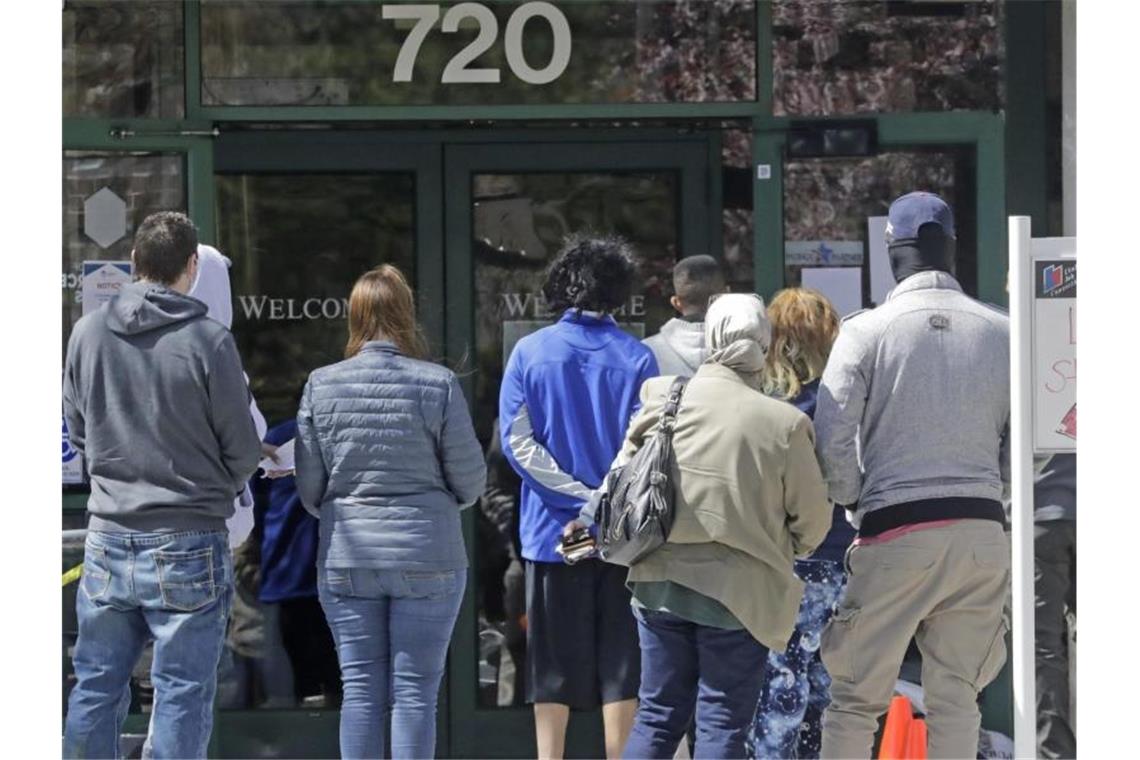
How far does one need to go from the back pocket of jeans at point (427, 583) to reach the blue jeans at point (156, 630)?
1.72 feet

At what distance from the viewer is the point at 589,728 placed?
728 cm

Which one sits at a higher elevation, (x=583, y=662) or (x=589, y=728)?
(x=583, y=662)

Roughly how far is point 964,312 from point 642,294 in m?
2.09

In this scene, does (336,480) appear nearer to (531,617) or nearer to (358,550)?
(358,550)

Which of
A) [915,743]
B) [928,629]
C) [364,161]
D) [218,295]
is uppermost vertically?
[364,161]

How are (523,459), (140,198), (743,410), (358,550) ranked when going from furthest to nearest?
1. (140,198)
2. (523,459)
3. (358,550)
4. (743,410)

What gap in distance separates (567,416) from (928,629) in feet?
4.34

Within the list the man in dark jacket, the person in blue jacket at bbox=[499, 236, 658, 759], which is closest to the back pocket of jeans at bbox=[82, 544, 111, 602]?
the person in blue jacket at bbox=[499, 236, 658, 759]

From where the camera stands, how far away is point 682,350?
242 inches

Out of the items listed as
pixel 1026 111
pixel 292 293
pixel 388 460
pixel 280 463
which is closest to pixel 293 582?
pixel 280 463

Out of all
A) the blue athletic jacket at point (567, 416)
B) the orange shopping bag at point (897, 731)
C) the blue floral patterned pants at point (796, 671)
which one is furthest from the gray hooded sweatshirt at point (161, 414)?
the orange shopping bag at point (897, 731)

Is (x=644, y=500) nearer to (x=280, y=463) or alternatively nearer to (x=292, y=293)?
(x=280, y=463)

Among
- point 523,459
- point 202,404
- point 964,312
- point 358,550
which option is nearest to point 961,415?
point 964,312

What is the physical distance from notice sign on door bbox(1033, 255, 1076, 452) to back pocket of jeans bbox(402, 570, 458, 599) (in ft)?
5.76
